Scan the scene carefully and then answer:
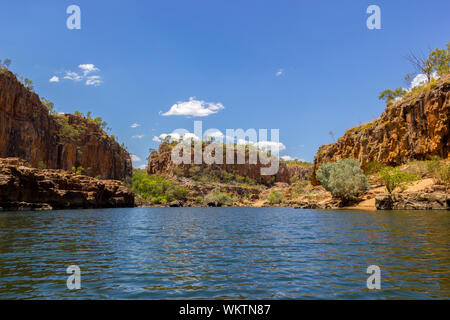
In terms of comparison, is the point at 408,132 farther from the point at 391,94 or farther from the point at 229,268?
the point at 229,268

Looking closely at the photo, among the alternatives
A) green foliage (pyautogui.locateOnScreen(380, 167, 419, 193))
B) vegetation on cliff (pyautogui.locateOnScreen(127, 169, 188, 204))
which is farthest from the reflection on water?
vegetation on cliff (pyautogui.locateOnScreen(127, 169, 188, 204))

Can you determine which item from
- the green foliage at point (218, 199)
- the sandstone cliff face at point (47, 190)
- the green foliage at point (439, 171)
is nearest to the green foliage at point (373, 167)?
the green foliage at point (439, 171)

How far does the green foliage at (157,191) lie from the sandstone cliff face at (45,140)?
40.4 feet

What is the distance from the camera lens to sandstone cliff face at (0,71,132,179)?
81375 mm

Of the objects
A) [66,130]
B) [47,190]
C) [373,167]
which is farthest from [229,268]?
[66,130]

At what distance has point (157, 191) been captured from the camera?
139m

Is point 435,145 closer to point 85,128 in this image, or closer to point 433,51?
point 433,51

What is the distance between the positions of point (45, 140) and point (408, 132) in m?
101

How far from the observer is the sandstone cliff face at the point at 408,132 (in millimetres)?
60969

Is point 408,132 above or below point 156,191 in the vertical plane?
above

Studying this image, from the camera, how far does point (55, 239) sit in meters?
18.7
